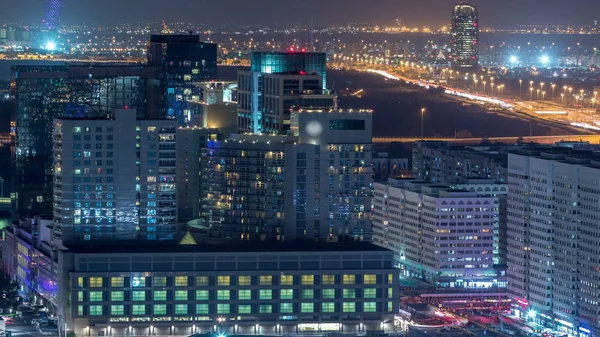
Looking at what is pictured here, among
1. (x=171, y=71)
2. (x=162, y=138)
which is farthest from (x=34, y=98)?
(x=162, y=138)

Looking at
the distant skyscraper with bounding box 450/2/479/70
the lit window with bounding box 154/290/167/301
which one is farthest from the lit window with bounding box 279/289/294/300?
the distant skyscraper with bounding box 450/2/479/70

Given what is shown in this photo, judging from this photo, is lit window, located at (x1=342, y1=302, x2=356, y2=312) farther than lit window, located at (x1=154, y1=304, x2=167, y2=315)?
Yes

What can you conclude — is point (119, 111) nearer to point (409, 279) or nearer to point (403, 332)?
point (403, 332)

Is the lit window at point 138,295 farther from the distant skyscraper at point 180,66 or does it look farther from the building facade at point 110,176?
the distant skyscraper at point 180,66

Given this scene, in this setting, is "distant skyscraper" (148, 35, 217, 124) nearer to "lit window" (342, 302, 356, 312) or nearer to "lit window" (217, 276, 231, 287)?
"lit window" (217, 276, 231, 287)

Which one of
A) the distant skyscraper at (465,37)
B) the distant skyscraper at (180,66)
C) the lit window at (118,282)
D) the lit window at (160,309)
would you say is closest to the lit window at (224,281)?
the lit window at (160,309)
